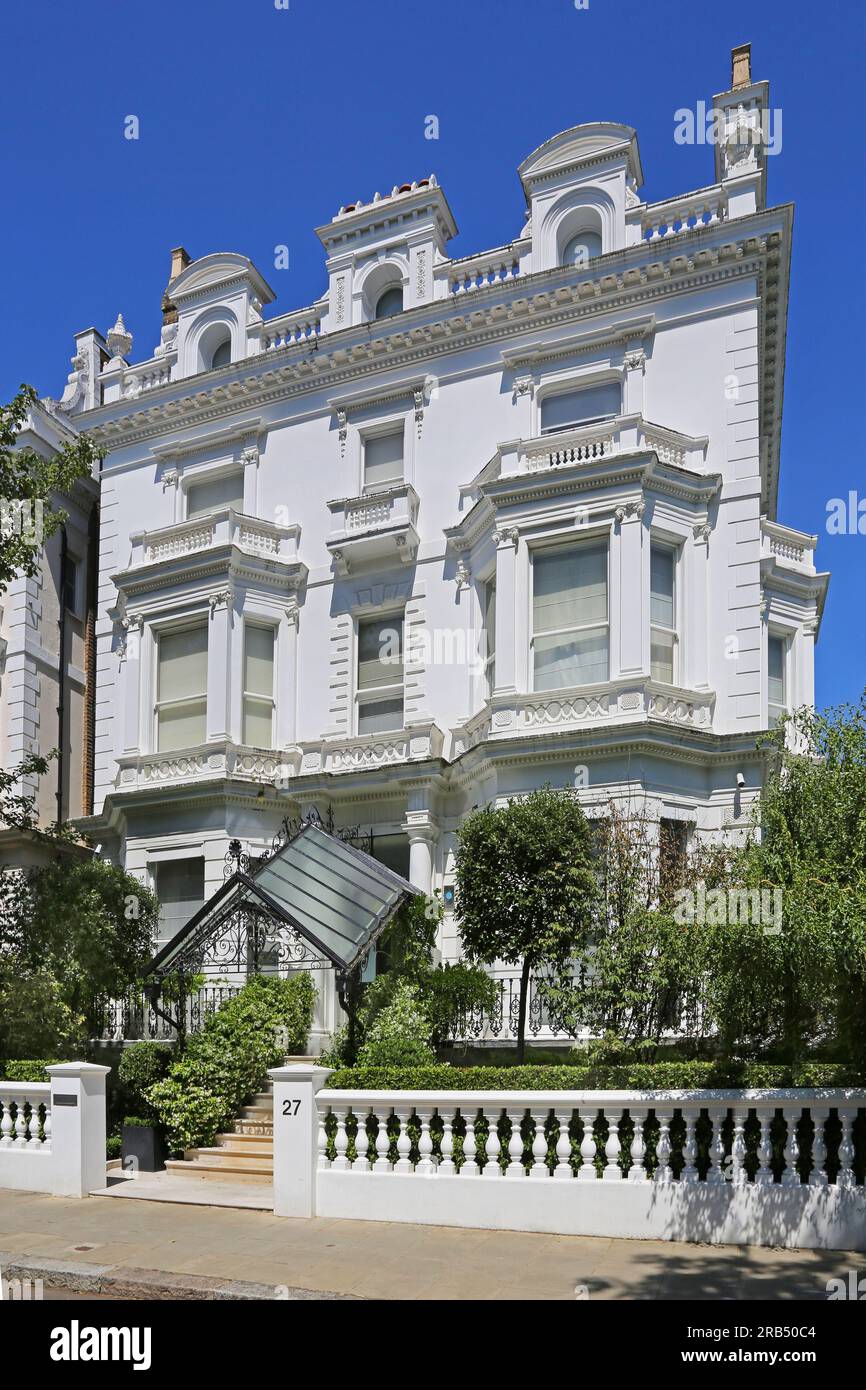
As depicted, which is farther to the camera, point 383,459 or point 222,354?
point 222,354

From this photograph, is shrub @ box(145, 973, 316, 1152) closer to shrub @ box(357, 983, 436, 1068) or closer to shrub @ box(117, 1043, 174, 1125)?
shrub @ box(117, 1043, 174, 1125)

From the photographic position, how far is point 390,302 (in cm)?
2172

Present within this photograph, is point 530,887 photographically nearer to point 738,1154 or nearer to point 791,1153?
point 738,1154

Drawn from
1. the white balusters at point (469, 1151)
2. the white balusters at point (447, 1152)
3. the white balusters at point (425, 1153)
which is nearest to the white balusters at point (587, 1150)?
the white balusters at point (469, 1151)

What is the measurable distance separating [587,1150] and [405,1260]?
197 cm

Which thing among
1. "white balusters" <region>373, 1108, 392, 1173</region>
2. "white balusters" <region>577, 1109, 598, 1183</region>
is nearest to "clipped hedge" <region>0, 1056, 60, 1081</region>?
"white balusters" <region>373, 1108, 392, 1173</region>

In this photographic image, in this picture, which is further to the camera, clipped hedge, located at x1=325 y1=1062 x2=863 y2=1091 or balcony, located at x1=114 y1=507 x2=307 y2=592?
balcony, located at x1=114 y1=507 x2=307 y2=592

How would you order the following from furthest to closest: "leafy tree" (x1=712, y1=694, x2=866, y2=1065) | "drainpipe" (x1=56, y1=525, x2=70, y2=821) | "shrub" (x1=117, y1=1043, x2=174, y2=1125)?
"drainpipe" (x1=56, y1=525, x2=70, y2=821), "shrub" (x1=117, y1=1043, x2=174, y2=1125), "leafy tree" (x1=712, y1=694, x2=866, y2=1065)

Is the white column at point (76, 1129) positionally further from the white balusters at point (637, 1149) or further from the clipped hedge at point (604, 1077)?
the white balusters at point (637, 1149)

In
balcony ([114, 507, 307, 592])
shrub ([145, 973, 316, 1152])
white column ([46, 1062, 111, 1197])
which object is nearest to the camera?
white column ([46, 1062, 111, 1197])

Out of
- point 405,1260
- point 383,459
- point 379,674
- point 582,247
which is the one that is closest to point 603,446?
point 582,247

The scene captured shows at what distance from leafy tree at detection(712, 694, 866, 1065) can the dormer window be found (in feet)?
53.2

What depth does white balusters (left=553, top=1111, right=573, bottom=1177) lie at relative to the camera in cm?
1003

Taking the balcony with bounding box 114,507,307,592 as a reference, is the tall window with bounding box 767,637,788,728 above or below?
below
